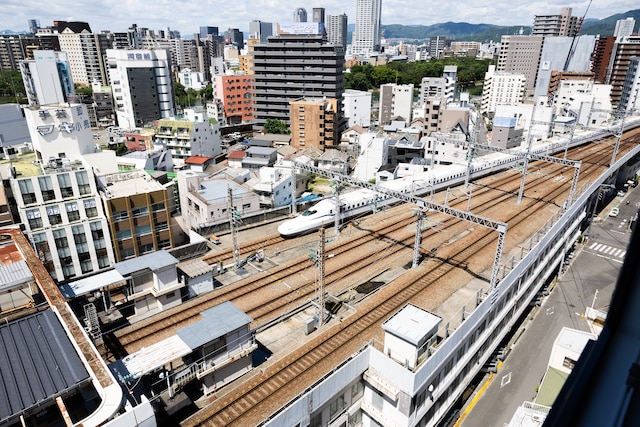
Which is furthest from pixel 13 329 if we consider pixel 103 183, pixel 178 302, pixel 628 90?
pixel 628 90

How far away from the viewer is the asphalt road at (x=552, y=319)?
82.9 ft

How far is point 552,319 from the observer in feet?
108

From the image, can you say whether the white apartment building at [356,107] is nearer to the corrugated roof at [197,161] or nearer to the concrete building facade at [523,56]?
the corrugated roof at [197,161]

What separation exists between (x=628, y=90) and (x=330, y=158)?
3278 inches

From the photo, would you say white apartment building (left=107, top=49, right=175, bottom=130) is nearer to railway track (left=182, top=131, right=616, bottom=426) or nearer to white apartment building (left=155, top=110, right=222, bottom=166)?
white apartment building (left=155, top=110, right=222, bottom=166)

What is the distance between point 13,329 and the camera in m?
15.4

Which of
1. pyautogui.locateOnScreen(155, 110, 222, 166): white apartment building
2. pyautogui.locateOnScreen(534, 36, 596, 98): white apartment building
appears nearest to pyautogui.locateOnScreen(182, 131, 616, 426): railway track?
pyautogui.locateOnScreen(155, 110, 222, 166): white apartment building

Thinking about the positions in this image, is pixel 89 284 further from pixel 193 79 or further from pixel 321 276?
pixel 193 79

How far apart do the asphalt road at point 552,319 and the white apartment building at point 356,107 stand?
5874 cm

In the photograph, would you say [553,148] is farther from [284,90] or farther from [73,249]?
[73,249]

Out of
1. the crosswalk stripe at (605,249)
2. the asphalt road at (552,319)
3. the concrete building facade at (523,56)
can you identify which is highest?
the concrete building facade at (523,56)

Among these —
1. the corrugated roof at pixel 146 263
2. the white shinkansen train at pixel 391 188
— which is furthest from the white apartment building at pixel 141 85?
the corrugated roof at pixel 146 263

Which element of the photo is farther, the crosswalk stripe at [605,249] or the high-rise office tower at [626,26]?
the high-rise office tower at [626,26]

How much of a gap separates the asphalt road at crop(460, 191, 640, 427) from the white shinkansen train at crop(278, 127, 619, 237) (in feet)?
46.6
